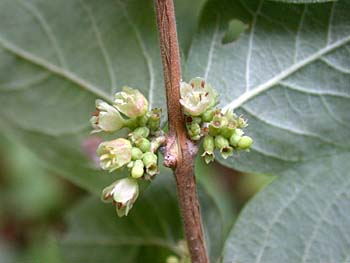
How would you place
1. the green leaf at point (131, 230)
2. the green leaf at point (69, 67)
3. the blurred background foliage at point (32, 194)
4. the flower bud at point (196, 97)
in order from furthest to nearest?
→ 1. the blurred background foliage at point (32, 194)
2. the green leaf at point (131, 230)
3. the green leaf at point (69, 67)
4. the flower bud at point (196, 97)

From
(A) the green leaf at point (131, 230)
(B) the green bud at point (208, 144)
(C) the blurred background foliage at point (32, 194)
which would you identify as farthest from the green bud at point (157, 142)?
(C) the blurred background foliage at point (32, 194)

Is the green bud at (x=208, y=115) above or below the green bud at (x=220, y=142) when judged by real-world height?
above

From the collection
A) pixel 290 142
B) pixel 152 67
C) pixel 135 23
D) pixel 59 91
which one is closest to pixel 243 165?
pixel 290 142

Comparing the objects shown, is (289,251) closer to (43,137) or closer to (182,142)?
(182,142)

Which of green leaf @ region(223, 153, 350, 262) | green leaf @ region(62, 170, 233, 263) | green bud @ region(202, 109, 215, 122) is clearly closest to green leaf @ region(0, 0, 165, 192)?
green leaf @ region(62, 170, 233, 263)

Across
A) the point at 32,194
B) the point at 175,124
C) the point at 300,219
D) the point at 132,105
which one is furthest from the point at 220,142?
the point at 32,194

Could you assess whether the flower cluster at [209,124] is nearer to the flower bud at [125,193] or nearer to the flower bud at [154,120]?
the flower bud at [154,120]
